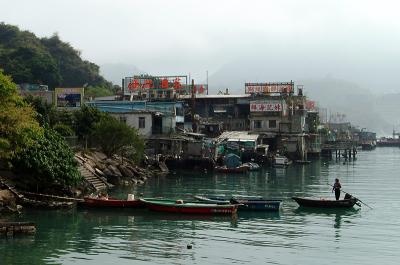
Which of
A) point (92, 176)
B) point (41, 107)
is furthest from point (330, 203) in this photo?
point (41, 107)

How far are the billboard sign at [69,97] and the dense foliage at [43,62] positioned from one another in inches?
884

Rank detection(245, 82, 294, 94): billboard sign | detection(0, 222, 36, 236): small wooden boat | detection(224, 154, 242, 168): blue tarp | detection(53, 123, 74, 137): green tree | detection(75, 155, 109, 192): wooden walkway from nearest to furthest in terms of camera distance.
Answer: detection(0, 222, 36, 236): small wooden boat
detection(75, 155, 109, 192): wooden walkway
detection(53, 123, 74, 137): green tree
detection(224, 154, 242, 168): blue tarp
detection(245, 82, 294, 94): billboard sign

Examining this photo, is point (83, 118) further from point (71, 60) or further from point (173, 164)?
point (71, 60)

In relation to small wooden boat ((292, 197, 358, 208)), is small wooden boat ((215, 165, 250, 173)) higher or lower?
higher

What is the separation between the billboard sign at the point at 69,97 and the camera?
214 ft

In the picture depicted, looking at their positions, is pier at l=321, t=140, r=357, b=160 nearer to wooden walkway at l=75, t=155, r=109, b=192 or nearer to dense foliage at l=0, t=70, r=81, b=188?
wooden walkway at l=75, t=155, r=109, b=192

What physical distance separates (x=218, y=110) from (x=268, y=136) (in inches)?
385

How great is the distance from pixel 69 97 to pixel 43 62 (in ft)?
85.0

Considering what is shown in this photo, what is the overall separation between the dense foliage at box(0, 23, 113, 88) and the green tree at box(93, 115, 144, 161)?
38.3m

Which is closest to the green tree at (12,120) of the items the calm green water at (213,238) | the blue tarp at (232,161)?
the calm green water at (213,238)

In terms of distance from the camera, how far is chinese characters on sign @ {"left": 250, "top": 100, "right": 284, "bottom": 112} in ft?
271

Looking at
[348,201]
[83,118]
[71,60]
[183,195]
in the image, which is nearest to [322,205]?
[348,201]

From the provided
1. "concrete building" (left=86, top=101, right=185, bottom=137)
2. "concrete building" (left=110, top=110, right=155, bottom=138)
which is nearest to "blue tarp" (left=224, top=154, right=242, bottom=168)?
"concrete building" (left=86, top=101, right=185, bottom=137)

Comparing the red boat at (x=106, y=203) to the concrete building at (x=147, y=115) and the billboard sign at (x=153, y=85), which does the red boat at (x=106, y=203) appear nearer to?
the concrete building at (x=147, y=115)
